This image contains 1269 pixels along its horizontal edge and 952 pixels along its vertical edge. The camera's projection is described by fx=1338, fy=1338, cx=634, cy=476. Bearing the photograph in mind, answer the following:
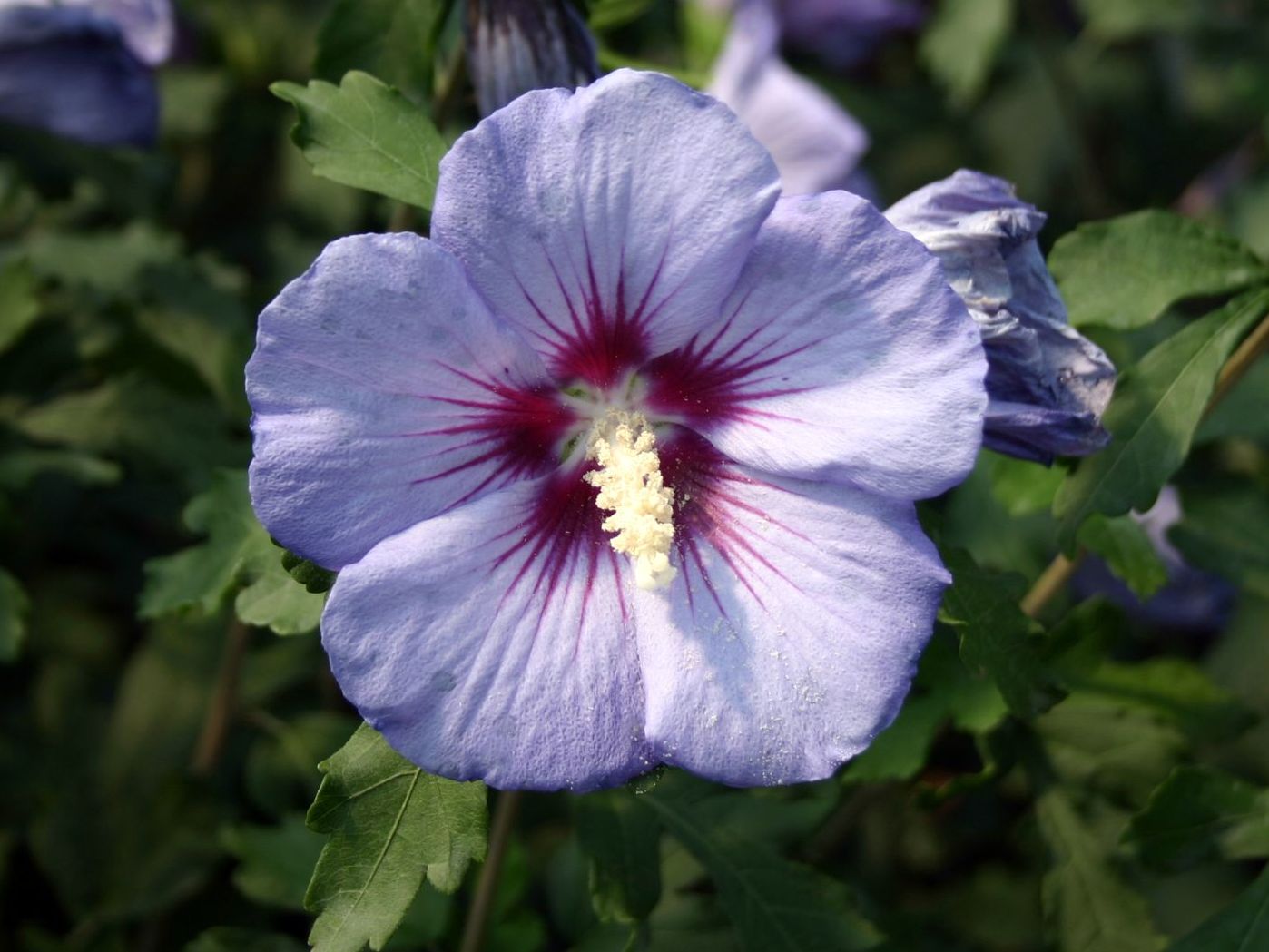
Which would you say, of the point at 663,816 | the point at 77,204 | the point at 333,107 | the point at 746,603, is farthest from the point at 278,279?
the point at 746,603

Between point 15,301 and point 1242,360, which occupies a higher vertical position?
point 1242,360

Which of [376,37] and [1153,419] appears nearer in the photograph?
[1153,419]

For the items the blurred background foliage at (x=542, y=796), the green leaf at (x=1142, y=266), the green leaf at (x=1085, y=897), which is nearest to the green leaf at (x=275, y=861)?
the blurred background foliage at (x=542, y=796)

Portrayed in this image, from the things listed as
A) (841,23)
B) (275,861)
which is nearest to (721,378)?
(275,861)

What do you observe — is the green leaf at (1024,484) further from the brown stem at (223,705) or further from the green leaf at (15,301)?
the green leaf at (15,301)

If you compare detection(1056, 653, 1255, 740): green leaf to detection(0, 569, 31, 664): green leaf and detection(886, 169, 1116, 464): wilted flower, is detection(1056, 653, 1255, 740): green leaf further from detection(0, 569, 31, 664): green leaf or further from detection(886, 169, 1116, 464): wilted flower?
detection(0, 569, 31, 664): green leaf

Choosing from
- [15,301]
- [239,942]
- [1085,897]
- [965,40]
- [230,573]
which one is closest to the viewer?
[230,573]

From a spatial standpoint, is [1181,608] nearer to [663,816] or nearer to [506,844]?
[663,816]

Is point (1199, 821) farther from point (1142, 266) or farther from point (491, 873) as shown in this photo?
point (491, 873)
